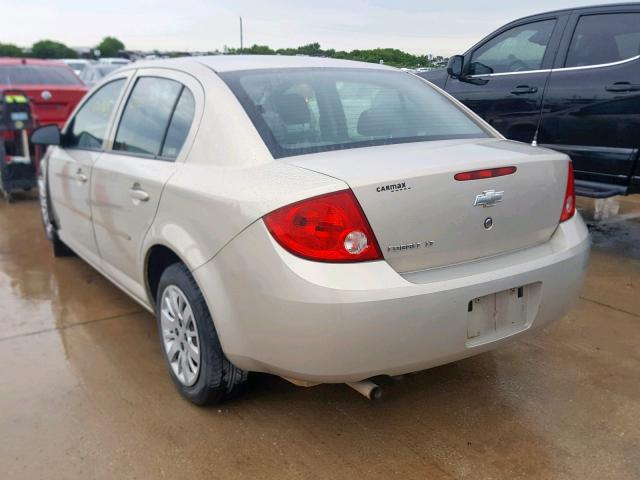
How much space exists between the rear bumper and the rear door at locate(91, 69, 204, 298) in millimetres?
744

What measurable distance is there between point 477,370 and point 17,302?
10.2 feet

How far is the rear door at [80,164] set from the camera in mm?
3861

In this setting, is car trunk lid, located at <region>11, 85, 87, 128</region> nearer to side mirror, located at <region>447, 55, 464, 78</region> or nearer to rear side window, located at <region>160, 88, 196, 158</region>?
side mirror, located at <region>447, 55, 464, 78</region>

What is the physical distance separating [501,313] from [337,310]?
767 mm

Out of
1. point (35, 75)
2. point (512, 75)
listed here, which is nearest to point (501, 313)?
point (512, 75)

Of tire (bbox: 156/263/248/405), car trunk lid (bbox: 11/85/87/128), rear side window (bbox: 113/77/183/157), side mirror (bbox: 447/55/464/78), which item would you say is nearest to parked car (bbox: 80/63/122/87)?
car trunk lid (bbox: 11/85/87/128)

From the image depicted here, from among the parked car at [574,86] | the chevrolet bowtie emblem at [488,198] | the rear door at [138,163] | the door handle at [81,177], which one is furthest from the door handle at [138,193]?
the parked car at [574,86]

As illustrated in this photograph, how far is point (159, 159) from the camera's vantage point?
310 cm

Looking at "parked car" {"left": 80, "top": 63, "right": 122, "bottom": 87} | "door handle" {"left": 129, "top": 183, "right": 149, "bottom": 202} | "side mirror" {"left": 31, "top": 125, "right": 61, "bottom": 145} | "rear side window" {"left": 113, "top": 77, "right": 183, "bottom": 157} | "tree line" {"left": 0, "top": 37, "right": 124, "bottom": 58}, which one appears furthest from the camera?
"tree line" {"left": 0, "top": 37, "right": 124, "bottom": 58}

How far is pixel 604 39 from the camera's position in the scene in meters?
5.11

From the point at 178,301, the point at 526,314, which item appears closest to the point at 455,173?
the point at 526,314

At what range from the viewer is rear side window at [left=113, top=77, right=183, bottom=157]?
317 cm

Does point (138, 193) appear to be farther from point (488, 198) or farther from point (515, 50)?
point (515, 50)

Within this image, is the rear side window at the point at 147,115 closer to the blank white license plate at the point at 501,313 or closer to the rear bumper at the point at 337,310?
the rear bumper at the point at 337,310
